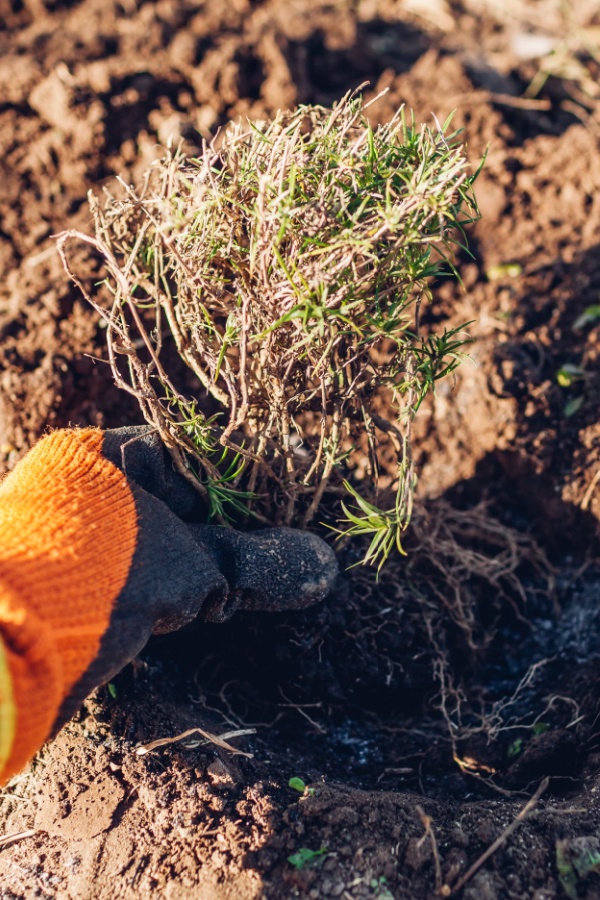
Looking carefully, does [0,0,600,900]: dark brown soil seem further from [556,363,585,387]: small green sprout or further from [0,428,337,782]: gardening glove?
[0,428,337,782]: gardening glove

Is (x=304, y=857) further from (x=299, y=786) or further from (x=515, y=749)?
(x=515, y=749)

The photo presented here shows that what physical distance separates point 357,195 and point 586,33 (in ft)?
11.3

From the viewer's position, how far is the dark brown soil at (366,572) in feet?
6.03

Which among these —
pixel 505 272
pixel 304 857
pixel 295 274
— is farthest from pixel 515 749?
pixel 505 272

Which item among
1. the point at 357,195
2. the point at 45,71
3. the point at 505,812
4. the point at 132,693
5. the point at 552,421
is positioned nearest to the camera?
the point at 357,195

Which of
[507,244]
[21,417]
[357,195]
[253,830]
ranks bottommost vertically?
[253,830]

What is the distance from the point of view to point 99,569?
63.8 inches

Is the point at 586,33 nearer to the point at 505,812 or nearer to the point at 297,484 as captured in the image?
the point at 297,484

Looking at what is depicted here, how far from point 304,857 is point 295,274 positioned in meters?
1.45

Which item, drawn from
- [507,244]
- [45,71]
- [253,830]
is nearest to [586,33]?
[507,244]

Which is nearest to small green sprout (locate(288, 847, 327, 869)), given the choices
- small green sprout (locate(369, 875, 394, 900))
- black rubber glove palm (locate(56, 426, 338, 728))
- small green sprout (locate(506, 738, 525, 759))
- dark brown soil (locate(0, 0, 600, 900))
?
dark brown soil (locate(0, 0, 600, 900))

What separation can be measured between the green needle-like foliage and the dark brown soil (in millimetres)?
582

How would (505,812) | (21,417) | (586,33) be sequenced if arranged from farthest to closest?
(586,33), (21,417), (505,812)

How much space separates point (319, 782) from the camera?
6.57ft
